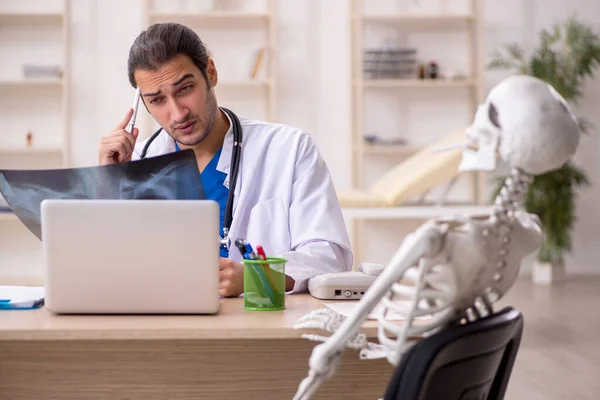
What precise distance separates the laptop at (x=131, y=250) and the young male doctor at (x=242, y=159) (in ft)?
2.00

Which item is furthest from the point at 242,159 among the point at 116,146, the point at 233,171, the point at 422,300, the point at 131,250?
the point at 422,300

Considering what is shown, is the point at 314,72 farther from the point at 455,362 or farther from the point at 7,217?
the point at 455,362

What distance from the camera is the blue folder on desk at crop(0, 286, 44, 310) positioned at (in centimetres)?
145

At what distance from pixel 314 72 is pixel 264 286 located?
515 cm

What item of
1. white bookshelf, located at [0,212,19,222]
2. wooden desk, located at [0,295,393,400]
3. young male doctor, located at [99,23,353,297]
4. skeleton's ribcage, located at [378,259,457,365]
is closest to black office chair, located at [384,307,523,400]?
skeleton's ribcage, located at [378,259,457,365]

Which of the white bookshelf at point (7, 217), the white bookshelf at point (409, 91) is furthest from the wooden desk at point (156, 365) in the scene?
the white bookshelf at point (409, 91)

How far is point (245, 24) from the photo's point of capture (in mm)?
6328

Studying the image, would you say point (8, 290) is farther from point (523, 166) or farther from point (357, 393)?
point (523, 166)

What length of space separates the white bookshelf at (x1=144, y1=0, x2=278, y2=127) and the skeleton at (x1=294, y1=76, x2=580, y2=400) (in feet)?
17.0

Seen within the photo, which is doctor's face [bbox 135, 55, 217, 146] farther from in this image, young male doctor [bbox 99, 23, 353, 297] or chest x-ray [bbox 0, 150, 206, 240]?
chest x-ray [bbox 0, 150, 206, 240]

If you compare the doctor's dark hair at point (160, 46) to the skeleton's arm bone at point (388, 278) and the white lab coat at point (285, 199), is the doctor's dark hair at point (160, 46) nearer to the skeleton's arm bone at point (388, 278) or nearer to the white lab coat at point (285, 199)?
the white lab coat at point (285, 199)

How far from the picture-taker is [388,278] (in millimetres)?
986

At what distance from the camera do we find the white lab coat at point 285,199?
6.30 feet

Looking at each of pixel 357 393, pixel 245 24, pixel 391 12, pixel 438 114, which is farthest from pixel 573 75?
pixel 357 393
